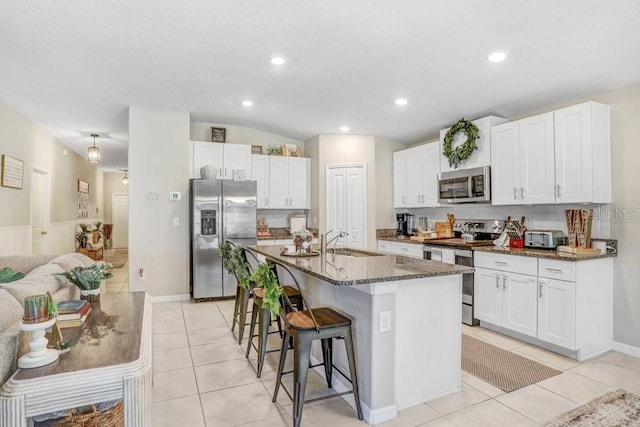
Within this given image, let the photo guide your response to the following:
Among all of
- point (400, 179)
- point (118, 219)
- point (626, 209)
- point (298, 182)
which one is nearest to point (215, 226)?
point (298, 182)

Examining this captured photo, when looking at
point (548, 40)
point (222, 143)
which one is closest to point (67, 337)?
point (548, 40)

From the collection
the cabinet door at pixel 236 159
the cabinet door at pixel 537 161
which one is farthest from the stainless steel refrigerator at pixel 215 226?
the cabinet door at pixel 537 161

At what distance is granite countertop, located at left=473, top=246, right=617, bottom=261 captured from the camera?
10.2ft

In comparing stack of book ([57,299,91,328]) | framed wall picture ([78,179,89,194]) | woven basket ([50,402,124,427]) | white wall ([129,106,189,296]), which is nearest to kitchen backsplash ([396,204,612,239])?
white wall ([129,106,189,296])

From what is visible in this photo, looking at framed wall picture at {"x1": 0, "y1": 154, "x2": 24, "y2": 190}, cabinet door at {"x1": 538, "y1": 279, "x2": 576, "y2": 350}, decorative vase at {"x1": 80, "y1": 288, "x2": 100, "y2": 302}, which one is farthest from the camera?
framed wall picture at {"x1": 0, "y1": 154, "x2": 24, "y2": 190}

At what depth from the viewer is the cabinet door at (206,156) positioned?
17.5ft

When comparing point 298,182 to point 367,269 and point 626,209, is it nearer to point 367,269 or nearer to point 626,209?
point 367,269

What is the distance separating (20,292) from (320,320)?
1.66m

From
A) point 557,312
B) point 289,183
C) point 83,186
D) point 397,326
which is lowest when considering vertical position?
point 557,312

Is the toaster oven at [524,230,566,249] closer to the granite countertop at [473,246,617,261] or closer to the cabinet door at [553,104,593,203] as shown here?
the granite countertop at [473,246,617,261]

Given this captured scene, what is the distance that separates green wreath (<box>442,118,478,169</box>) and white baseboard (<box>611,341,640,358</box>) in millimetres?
2447

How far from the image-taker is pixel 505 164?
4.06 meters

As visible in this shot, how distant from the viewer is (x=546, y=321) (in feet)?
10.7

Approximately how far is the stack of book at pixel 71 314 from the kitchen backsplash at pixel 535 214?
431 cm
